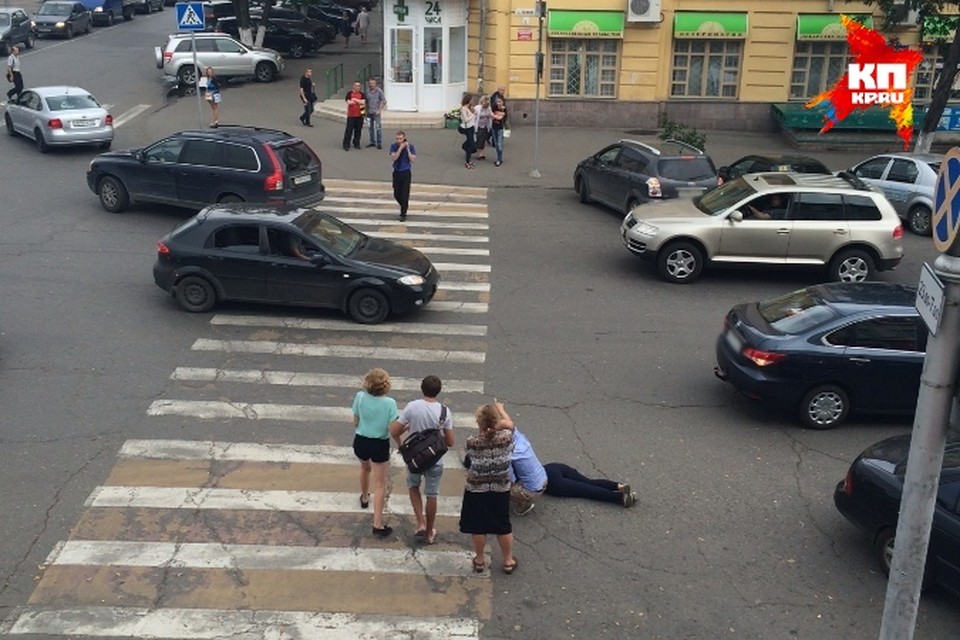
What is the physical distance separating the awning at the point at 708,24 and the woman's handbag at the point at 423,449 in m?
23.8

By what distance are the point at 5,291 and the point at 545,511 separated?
9.56 m

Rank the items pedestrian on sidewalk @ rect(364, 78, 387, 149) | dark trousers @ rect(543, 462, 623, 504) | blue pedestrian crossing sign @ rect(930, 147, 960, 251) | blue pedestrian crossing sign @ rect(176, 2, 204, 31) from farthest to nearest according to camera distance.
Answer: pedestrian on sidewalk @ rect(364, 78, 387, 149) < blue pedestrian crossing sign @ rect(176, 2, 204, 31) < dark trousers @ rect(543, 462, 623, 504) < blue pedestrian crossing sign @ rect(930, 147, 960, 251)

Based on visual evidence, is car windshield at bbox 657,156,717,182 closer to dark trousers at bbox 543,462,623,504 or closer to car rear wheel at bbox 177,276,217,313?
car rear wheel at bbox 177,276,217,313

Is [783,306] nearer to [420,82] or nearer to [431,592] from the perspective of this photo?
[431,592]

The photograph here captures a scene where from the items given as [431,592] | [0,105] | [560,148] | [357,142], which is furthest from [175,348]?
[0,105]

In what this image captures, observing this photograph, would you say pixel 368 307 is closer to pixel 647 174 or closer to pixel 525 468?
pixel 525 468

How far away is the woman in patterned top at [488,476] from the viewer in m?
8.04

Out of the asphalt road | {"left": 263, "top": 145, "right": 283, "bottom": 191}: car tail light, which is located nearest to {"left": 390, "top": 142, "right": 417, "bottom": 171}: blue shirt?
the asphalt road

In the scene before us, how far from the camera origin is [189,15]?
2275 cm

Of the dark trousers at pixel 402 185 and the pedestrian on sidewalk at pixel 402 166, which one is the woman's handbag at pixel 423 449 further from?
the dark trousers at pixel 402 185

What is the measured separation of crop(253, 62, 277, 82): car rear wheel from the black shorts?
28.3 m

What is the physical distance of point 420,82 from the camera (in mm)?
29500

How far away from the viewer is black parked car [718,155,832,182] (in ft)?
65.5

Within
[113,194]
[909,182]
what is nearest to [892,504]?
[909,182]
